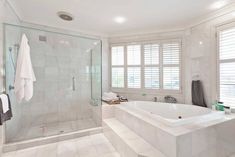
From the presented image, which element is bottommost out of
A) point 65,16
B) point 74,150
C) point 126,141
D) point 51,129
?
point 74,150

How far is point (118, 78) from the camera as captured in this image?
3.99m

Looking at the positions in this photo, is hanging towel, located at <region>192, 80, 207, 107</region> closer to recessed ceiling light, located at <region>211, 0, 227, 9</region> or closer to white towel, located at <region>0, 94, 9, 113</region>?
recessed ceiling light, located at <region>211, 0, 227, 9</region>

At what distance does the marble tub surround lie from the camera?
150 centimetres

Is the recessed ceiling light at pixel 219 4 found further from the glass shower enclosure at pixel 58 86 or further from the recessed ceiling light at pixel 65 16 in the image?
the recessed ceiling light at pixel 65 16

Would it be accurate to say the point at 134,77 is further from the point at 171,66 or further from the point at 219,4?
the point at 219,4

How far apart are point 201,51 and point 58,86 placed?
343 cm

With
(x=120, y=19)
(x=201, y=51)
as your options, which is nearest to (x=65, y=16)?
(x=120, y=19)

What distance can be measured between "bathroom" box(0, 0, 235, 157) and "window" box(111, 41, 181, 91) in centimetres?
3

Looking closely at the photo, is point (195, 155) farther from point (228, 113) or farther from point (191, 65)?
point (191, 65)

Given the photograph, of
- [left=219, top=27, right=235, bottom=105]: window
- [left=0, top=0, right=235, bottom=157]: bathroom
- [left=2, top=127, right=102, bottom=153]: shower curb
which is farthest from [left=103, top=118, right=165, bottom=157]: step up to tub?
[left=219, top=27, right=235, bottom=105]: window

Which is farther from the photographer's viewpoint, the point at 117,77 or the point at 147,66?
the point at 117,77

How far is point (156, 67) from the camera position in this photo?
358cm

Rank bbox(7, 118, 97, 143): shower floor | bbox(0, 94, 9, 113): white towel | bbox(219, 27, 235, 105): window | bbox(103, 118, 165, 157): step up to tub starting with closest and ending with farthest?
1. bbox(103, 118, 165, 157): step up to tub
2. bbox(0, 94, 9, 113): white towel
3. bbox(219, 27, 235, 105): window
4. bbox(7, 118, 97, 143): shower floor

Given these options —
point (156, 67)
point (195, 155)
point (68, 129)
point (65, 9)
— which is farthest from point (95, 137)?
point (65, 9)
